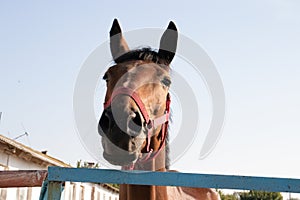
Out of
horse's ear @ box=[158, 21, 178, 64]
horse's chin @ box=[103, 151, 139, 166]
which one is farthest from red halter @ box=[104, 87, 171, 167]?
horse's ear @ box=[158, 21, 178, 64]

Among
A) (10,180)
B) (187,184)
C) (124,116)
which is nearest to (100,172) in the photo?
(187,184)

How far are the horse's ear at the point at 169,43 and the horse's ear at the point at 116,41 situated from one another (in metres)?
0.35

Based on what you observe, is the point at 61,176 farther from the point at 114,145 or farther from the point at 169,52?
the point at 169,52

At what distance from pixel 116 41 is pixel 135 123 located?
1.29 meters

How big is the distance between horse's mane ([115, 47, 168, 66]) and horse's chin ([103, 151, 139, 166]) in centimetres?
90

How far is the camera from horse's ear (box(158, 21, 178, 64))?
353 centimetres

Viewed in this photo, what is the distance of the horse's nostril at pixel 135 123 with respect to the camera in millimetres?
2615

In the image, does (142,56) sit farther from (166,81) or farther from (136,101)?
(136,101)

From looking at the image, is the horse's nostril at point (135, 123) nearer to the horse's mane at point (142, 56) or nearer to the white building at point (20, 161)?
the horse's mane at point (142, 56)

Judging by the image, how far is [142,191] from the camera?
119 inches

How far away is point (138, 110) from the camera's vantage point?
2.74 m

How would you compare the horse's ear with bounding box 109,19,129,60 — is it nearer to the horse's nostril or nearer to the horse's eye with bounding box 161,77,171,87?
the horse's eye with bounding box 161,77,171,87

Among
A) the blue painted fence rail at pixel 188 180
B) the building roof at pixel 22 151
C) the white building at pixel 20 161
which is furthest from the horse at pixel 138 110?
the building roof at pixel 22 151

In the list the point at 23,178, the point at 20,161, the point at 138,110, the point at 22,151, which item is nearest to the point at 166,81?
the point at 138,110
